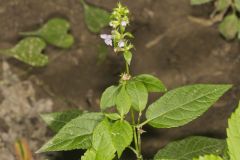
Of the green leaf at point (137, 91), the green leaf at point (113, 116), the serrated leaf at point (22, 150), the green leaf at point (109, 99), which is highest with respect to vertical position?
the green leaf at point (137, 91)

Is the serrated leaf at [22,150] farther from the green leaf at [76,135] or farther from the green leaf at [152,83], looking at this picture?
the green leaf at [152,83]

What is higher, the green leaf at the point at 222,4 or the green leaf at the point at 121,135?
the green leaf at the point at 222,4

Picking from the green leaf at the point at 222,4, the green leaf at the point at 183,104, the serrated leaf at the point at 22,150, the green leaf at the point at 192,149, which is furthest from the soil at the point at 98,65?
the green leaf at the point at 183,104

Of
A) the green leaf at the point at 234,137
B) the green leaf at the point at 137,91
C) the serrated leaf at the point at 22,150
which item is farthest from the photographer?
the serrated leaf at the point at 22,150

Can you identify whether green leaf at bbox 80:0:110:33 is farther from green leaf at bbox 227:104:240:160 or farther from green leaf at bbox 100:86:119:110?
green leaf at bbox 227:104:240:160

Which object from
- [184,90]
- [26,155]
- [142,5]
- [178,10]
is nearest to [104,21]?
[142,5]

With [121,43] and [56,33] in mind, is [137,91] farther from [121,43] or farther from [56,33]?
[56,33]
